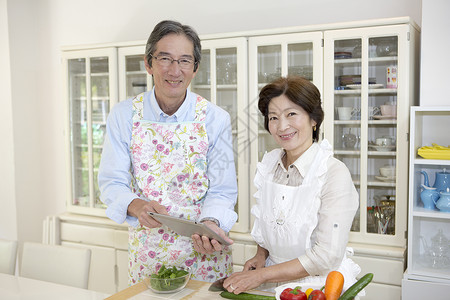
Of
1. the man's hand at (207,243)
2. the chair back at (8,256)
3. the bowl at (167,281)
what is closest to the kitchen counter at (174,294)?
the bowl at (167,281)

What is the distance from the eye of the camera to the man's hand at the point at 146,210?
1.74 m

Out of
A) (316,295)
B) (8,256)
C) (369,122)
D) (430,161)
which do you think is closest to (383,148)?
(369,122)

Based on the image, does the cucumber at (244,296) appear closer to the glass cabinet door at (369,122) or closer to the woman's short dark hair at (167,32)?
the woman's short dark hair at (167,32)

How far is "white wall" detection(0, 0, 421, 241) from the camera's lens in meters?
3.63

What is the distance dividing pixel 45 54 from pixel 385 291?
3580mm

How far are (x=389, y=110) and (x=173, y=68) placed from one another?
152 cm

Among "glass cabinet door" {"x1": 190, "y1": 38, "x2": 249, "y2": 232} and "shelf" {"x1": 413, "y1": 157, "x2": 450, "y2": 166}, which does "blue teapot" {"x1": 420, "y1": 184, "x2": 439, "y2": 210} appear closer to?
"shelf" {"x1": 413, "y1": 157, "x2": 450, "y2": 166}

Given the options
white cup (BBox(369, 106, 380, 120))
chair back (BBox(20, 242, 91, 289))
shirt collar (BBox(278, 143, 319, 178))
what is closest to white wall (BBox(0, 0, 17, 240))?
chair back (BBox(20, 242, 91, 289))

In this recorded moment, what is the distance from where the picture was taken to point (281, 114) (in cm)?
172

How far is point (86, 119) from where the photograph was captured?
3.67 meters

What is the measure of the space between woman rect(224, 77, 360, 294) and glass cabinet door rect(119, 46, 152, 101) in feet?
5.94

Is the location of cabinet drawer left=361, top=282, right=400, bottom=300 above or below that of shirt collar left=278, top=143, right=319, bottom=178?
below

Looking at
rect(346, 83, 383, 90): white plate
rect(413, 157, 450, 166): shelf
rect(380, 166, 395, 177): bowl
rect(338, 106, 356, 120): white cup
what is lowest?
rect(380, 166, 395, 177): bowl

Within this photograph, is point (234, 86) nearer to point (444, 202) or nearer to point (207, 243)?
point (444, 202)
